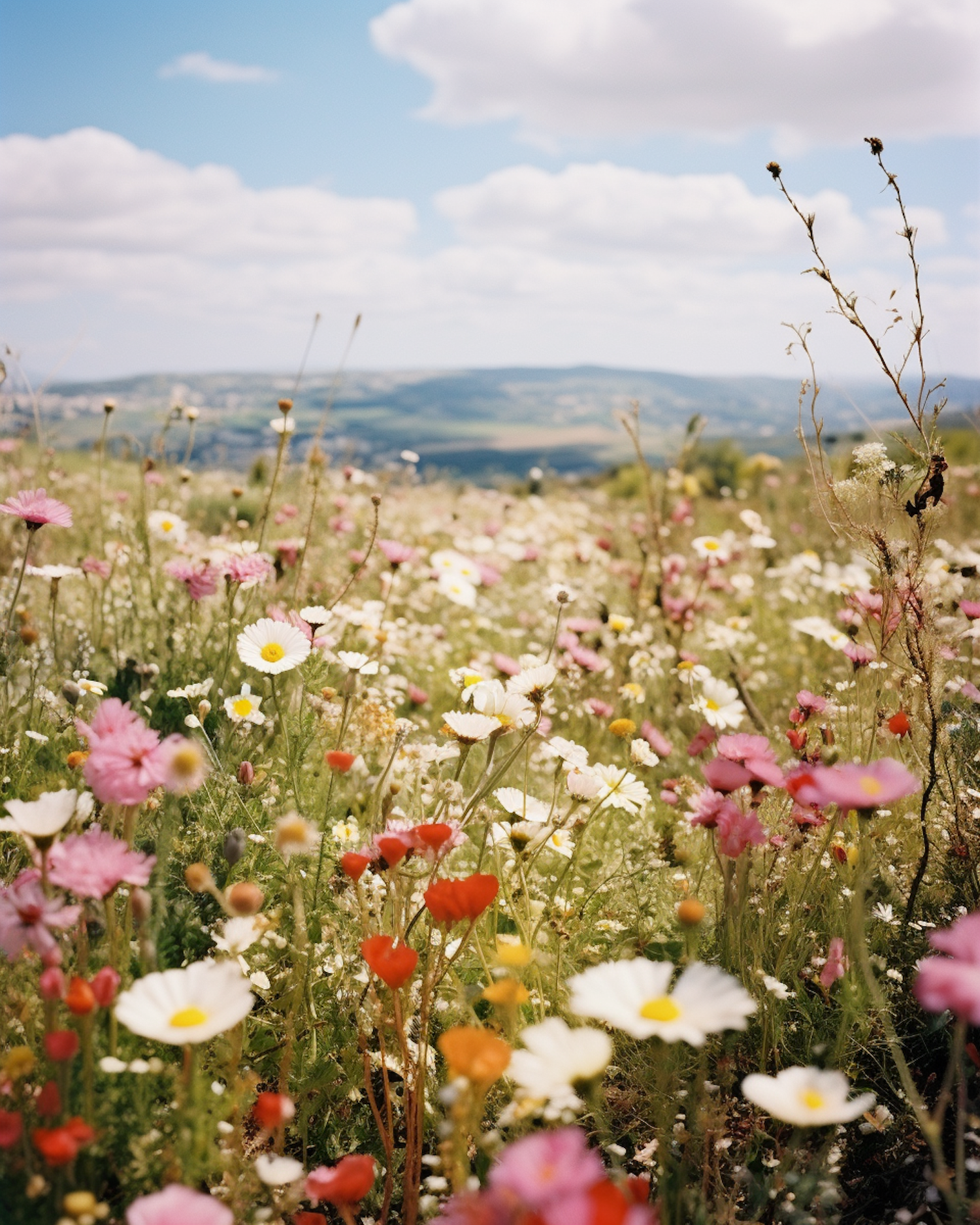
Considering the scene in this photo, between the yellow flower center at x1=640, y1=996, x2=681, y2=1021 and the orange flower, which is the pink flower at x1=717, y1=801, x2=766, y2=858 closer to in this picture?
the yellow flower center at x1=640, y1=996, x2=681, y2=1021

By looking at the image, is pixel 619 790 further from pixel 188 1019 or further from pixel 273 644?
pixel 188 1019

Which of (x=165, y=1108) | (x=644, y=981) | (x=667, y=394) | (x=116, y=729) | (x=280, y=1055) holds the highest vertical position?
(x=667, y=394)

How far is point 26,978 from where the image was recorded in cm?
146

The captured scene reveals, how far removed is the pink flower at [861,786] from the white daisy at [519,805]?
0.81 meters

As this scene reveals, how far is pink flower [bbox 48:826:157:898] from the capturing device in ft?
3.70

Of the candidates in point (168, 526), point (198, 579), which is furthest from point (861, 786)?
point (168, 526)

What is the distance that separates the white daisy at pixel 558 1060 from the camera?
93 centimetres

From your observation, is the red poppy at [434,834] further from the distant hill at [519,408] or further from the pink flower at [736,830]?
the distant hill at [519,408]

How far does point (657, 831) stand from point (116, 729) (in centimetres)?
169

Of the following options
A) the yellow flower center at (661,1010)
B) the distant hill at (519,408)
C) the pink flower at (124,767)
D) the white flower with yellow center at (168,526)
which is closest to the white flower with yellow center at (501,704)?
the pink flower at (124,767)

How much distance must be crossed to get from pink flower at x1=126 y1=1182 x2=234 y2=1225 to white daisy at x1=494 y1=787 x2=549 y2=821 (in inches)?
40.3

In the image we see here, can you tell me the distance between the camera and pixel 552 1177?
789 mm

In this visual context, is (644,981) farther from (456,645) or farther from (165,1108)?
(456,645)

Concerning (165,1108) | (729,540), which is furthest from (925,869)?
(729,540)
